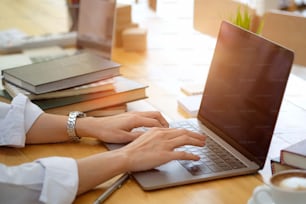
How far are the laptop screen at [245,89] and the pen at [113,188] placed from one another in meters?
0.26

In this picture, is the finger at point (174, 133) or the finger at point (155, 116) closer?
the finger at point (174, 133)

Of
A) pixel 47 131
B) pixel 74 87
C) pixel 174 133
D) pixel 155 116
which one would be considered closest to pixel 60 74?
pixel 74 87

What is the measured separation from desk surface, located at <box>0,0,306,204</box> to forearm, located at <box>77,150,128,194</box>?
2 cm

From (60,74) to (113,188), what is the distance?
0.46 meters

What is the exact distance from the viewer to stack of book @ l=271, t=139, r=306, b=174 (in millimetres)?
992

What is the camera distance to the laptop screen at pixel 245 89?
1.06 meters

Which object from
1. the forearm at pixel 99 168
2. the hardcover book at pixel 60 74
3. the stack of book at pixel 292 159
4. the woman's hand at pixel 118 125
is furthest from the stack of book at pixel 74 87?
the stack of book at pixel 292 159

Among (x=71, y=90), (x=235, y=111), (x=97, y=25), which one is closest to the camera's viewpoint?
(x=235, y=111)

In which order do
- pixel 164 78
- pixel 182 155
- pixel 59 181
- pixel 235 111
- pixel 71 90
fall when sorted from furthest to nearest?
pixel 164 78, pixel 71 90, pixel 235 111, pixel 182 155, pixel 59 181

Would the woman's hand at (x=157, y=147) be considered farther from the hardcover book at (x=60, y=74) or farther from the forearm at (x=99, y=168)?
the hardcover book at (x=60, y=74)

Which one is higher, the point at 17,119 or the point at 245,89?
the point at 245,89

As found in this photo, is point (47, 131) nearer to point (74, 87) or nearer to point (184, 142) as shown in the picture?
point (74, 87)

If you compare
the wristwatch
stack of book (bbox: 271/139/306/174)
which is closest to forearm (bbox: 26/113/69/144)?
the wristwatch

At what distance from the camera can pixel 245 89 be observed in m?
1.16
